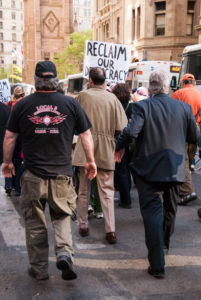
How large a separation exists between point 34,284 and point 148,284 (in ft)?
3.35

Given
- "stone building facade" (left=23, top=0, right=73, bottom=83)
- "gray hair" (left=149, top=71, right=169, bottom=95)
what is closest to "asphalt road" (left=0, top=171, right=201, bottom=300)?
"gray hair" (left=149, top=71, right=169, bottom=95)

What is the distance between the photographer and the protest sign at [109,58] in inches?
308

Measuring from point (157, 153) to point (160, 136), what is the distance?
160mm

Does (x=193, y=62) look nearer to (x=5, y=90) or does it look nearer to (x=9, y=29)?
(x=5, y=90)

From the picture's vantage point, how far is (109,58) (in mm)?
8094

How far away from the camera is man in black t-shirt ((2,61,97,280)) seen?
11.2 feet

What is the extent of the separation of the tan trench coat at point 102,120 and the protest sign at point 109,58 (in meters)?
3.14

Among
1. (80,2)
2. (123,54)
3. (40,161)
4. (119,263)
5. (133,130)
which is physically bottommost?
(119,263)

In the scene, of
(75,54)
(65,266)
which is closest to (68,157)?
(65,266)

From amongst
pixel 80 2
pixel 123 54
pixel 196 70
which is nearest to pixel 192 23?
pixel 196 70

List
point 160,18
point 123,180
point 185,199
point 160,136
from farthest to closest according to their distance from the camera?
point 160,18 < point 185,199 < point 123,180 < point 160,136

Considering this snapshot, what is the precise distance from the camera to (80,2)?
13925cm

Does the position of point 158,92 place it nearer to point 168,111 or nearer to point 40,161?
point 168,111

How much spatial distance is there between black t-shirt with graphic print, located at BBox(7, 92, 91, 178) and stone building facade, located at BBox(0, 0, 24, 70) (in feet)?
470
